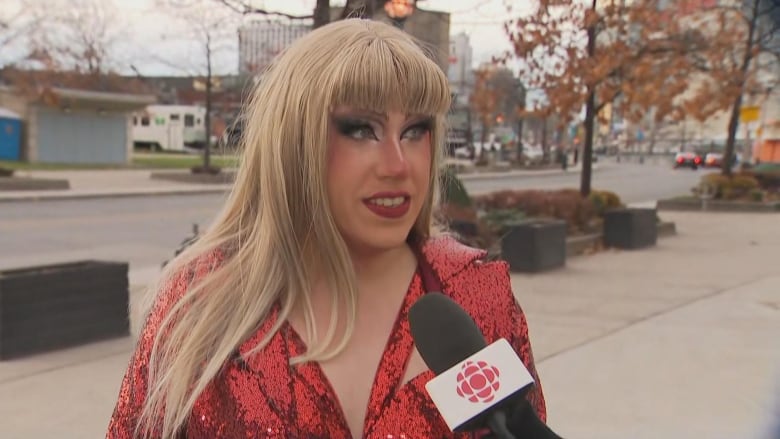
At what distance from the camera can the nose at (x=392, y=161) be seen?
4.96 feet

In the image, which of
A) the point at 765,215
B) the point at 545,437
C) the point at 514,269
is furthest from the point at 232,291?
the point at 765,215

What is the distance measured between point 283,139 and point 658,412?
13.5 feet

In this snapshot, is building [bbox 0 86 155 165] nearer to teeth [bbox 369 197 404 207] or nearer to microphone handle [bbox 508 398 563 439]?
teeth [bbox 369 197 404 207]

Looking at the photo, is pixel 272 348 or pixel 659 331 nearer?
pixel 272 348

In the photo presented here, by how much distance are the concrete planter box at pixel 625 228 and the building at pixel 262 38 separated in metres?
5.50

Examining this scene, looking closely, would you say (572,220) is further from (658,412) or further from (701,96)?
(658,412)

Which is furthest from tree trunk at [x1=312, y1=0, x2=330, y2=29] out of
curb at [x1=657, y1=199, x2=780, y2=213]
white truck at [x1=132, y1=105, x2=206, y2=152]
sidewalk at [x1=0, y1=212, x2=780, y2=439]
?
white truck at [x1=132, y1=105, x2=206, y2=152]

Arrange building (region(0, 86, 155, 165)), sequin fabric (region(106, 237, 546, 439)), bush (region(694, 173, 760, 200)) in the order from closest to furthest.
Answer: sequin fabric (region(106, 237, 546, 439))
bush (region(694, 173, 760, 200))
building (region(0, 86, 155, 165))

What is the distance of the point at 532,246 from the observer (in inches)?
397

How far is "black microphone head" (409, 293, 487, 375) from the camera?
121cm

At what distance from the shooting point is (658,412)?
501 cm

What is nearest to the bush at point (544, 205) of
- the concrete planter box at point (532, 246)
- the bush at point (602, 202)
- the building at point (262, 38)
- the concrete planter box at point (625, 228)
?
the concrete planter box at point (625, 228)

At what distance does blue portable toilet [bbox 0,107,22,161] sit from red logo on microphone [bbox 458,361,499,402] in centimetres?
3901

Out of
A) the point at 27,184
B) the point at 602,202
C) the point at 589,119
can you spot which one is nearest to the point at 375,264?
the point at 602,202
